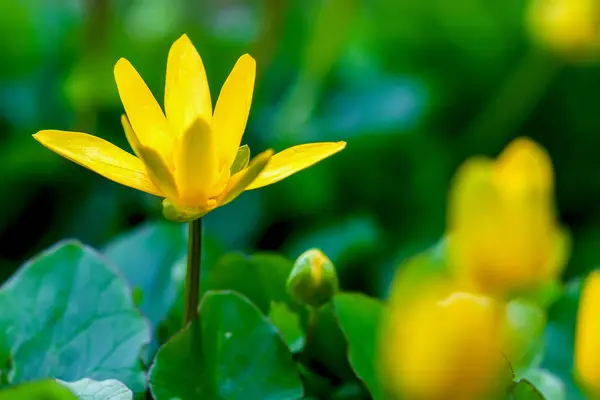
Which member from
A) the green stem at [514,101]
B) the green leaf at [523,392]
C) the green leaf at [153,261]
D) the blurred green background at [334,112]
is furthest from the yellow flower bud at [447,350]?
the green stem at [514,101]

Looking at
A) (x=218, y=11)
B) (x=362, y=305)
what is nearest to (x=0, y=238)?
(x=362, y=305)

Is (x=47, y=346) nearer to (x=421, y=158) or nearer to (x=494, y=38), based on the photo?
(x=421, y=158)

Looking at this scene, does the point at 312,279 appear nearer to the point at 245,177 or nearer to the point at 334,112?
the point at 245,177

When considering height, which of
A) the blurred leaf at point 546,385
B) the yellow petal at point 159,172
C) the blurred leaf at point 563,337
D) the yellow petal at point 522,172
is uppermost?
the yellow petal at point 159,172

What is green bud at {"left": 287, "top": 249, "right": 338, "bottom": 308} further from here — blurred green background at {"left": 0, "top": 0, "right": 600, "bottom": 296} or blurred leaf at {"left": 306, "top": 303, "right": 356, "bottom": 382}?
blurred green background at {"left": 0, "top": 0, "right": 600, "bottom": 296}

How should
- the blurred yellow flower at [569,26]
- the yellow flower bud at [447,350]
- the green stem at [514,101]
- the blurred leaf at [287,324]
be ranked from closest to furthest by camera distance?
1. the yellow flower bud at [447,350]
2. the blurred leaf at [287,324]
3. the blurred yellow flower at [569,26]
4. the green stem at [514,101]

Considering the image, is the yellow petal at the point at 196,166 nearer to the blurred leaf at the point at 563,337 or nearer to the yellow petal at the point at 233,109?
the yellow petal at the point at 233,109

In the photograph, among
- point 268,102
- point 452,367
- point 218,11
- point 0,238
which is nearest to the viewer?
point 452,367
